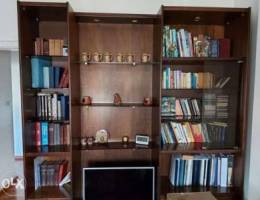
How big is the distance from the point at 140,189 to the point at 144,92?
0.98m

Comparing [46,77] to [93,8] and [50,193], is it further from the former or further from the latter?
[50,193]

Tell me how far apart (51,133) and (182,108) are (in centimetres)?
132

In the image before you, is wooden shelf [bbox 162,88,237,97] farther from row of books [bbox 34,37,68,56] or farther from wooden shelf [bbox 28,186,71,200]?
wooden shelf [bbox 28,186,71,200]

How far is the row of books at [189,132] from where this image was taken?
2.35 metres

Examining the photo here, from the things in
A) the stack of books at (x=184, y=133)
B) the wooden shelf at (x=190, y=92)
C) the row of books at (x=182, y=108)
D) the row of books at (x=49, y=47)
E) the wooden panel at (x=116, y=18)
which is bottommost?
the stack of books at (x=184, y=133)

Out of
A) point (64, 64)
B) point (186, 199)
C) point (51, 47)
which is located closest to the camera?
point (186, 199)

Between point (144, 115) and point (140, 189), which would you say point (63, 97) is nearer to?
point (144, 115)

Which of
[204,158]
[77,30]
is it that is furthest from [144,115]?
[77,30]

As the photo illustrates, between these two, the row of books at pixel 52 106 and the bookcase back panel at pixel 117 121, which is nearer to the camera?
the row of books at pixel 52 106

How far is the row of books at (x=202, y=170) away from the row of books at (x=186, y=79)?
70 centimetres

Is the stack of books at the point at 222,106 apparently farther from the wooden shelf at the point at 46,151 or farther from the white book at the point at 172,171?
the wooden shelf at the point at 46,151

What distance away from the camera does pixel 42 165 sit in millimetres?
2373

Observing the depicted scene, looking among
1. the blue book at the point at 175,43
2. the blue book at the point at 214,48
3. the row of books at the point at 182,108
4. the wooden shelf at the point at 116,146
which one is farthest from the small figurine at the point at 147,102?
the blue book at the point at 214,48

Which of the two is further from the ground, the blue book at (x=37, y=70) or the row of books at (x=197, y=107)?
the blue book at (x=37, y=70)
